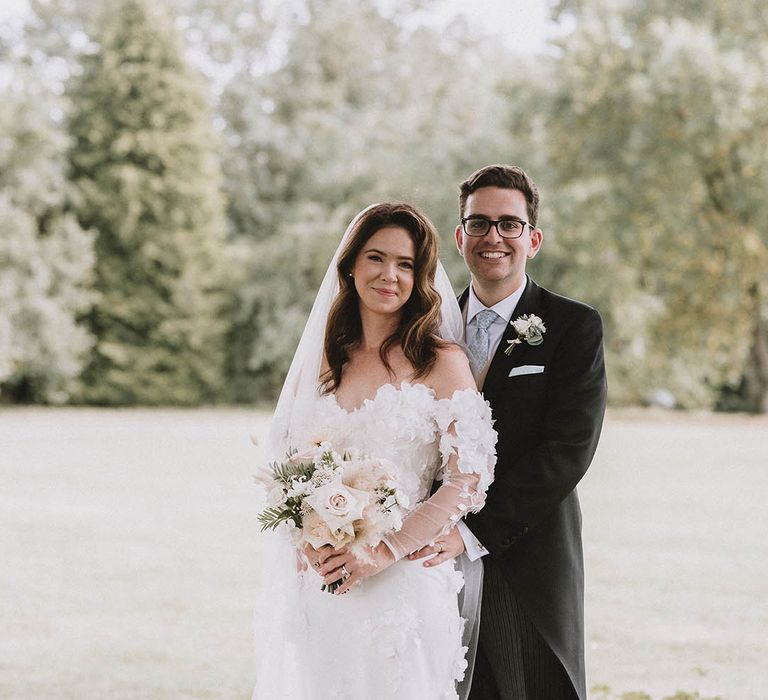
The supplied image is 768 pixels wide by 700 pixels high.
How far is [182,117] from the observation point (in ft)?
103

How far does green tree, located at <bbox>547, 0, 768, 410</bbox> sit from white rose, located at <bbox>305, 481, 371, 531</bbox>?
2179 centimetres

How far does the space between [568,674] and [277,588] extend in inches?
40.5

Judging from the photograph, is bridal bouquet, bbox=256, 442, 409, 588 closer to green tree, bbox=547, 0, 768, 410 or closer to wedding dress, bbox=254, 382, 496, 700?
wedding dress, bbox=254, 382, 496, 700

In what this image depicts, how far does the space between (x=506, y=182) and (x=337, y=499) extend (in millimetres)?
1281

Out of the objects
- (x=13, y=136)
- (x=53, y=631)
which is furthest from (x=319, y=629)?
(x=13, y=136)

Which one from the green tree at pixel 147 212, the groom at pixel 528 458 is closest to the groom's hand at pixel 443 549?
the groom at pixel 528 458

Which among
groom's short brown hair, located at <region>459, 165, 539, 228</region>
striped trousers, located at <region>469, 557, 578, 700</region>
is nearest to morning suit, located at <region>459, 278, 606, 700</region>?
striped trousers, located at <region>469, 557, 578, 700</region>

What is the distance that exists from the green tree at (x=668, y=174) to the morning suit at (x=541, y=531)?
2102cm

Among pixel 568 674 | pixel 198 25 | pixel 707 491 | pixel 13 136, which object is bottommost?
pixel 707 491

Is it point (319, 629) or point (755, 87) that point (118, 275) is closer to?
point (755, 87)

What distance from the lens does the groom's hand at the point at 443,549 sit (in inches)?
128

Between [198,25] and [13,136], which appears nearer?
[13,136]

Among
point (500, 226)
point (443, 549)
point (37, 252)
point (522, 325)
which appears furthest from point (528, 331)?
point (37, 252)

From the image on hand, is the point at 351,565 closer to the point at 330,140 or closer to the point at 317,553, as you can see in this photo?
the point at 317,553
